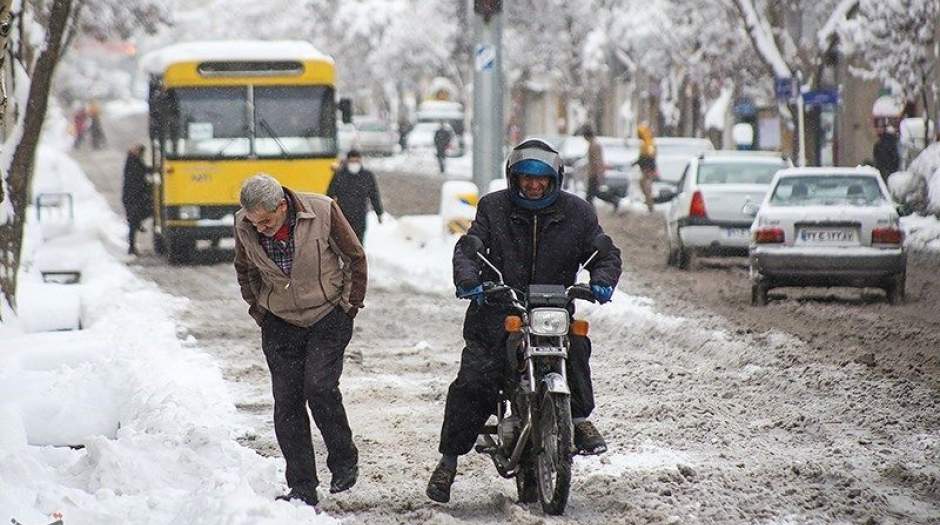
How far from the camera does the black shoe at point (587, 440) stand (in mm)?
7840

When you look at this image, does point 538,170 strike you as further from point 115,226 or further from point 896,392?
point 115,226

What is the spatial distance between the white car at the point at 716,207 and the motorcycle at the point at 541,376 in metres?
14.4

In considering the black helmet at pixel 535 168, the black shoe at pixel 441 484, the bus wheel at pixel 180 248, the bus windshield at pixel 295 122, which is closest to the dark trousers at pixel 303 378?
the black shoe at pixel 441 484

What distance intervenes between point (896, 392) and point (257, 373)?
4.63 meters

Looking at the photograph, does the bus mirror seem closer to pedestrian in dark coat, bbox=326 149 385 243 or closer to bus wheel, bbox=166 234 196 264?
pedestrian in dark coat, bbox=326 149 385 243

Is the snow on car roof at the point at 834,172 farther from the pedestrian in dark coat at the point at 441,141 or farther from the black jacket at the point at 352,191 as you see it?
the pedestrian in dark coat at the point at 441,141

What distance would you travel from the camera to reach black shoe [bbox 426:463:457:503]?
27.2 ft

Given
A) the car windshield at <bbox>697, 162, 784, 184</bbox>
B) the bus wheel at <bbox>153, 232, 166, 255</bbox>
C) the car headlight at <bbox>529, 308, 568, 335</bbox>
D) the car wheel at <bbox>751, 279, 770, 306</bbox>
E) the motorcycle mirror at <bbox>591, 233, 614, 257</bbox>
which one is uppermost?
the motorcycle mirror at <bbox>591, 233, 614, 257</bbox>

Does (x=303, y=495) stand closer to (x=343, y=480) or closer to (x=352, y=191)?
(x=343, y=480)

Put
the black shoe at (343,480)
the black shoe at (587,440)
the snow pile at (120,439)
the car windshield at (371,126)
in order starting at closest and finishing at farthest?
1. the snow pile at (120,439)
2. the black shoe at (587,440)
3. the black shoe at (343,480)
4. the car windshield at (371,126)

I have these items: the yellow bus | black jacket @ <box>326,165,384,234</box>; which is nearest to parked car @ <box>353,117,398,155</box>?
the yellow bus

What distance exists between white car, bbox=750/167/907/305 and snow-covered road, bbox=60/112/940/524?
39 centimetres

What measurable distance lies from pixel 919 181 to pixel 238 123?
1241 centimetres

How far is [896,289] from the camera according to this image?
59.1ft
